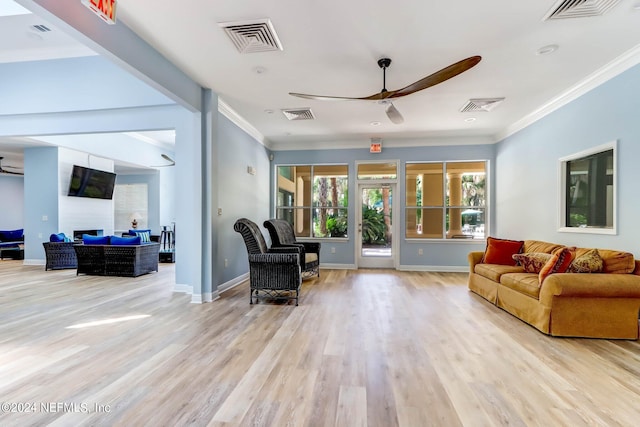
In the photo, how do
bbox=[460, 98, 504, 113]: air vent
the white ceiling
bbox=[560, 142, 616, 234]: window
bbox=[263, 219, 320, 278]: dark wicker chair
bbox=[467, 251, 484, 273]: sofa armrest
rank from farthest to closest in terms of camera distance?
Result: bbox=[263, 219, 320, 278]: dark wicker chair
bbox=[467, 251, 484, 273]: sofa armrest
bbox=[460, 98, 504, 113]: air vent
bbox=[560, 142, 616, 234]: window
the white ceiling

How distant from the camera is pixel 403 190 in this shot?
263 inches

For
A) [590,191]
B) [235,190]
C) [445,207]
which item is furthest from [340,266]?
[590,191]

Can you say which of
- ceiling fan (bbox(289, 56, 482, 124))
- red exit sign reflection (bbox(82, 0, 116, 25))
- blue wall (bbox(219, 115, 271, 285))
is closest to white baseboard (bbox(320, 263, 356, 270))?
blue wall (bbox(219, 115, 271, 285))

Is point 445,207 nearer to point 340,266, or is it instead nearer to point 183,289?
point 340,266

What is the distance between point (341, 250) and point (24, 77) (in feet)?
20.4

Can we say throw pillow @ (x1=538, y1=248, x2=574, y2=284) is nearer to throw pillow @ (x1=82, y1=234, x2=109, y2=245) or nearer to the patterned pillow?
the patterned pillow

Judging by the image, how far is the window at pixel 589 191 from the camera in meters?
3.40

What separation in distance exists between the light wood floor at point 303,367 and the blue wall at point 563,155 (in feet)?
4.63

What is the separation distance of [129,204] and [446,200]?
9.42 m

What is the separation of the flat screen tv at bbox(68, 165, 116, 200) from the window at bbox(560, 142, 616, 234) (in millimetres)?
9789

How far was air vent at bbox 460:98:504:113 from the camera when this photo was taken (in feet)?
14.3

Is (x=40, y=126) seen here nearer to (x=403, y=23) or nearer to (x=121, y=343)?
(x=121, y=343)

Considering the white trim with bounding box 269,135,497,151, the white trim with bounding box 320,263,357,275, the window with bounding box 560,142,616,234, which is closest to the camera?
the window with bounding box 560,142,616,234

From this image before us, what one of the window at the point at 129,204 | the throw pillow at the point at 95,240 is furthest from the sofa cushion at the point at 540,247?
the window at the point at 129,204
